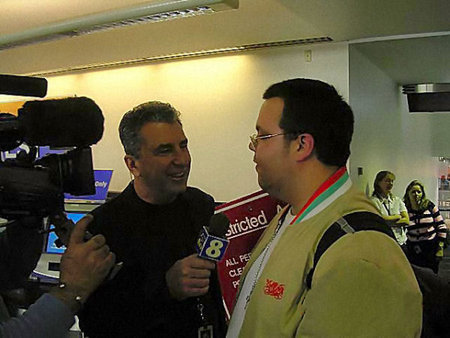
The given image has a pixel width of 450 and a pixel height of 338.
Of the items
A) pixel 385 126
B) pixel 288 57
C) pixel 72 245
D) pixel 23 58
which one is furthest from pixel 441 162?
pixel 72 245

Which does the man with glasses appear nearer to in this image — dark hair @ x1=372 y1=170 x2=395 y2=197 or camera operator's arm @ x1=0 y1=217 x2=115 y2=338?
camera operator's arm @ x1=0 y1=217 x2=115 y2=338

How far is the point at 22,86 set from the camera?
129 cm

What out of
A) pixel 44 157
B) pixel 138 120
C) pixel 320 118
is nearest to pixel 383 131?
pixel 138 120

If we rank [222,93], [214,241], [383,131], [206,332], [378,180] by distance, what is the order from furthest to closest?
1. [383,131]
2. [378,180]
3. [222,93]
4. [206,332]
5. [214,241]

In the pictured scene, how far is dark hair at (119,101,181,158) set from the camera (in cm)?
191

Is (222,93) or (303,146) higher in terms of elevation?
(222,93)

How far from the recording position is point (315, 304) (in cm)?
108

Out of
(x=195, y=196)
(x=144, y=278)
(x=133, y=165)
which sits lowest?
(x=144, y=278)

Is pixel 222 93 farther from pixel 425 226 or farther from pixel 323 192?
pixel 323 192

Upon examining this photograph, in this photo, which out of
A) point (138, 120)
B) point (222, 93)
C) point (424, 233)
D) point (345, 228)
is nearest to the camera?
point (345, 228)

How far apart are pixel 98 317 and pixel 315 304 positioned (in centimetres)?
85

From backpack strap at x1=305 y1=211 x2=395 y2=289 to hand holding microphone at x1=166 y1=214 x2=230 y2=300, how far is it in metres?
0.33

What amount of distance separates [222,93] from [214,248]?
4.37 m

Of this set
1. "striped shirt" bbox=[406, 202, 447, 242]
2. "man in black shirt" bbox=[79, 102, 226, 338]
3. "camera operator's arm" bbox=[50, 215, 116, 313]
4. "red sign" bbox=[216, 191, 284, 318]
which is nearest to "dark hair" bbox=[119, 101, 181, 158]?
"man in black shirt" bbox=[79, 102, 226, 338]
